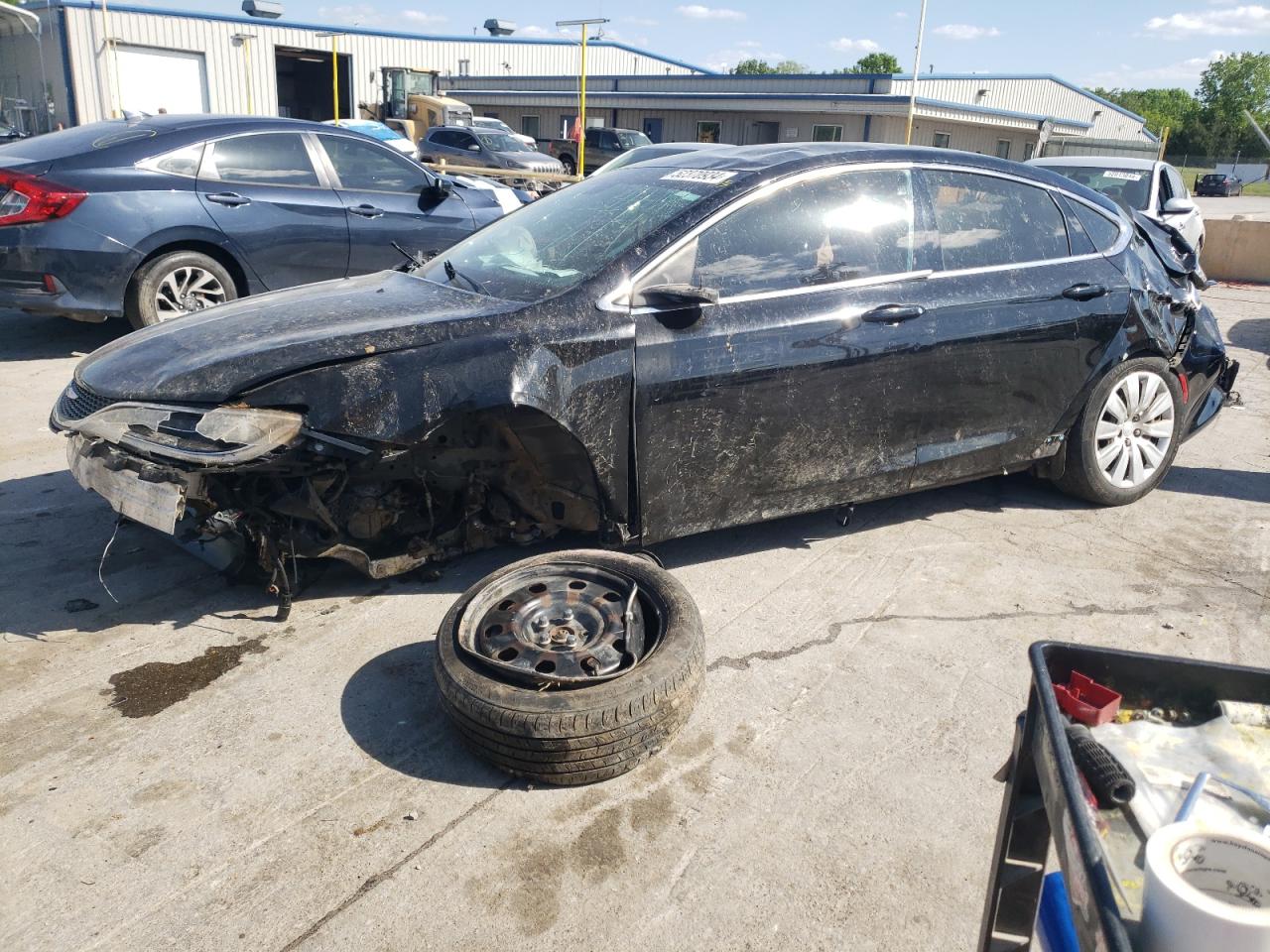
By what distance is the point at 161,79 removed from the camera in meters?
34.2

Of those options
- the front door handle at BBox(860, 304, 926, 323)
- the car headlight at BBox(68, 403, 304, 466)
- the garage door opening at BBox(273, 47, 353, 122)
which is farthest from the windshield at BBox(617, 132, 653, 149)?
the car headlight at BBox(68, 403, 304, 466)

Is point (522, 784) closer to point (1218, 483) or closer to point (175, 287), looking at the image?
point (1218, 483)

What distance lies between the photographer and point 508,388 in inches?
135

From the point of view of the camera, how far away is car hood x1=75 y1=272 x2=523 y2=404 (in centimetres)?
338

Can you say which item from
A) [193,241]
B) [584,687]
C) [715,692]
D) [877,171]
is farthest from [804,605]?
[193,241]

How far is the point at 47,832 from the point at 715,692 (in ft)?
6.51

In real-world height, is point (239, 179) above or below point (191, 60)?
below

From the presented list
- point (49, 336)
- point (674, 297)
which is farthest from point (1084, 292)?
point (49, 336)

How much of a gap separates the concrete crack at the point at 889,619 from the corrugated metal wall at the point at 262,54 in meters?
35.9

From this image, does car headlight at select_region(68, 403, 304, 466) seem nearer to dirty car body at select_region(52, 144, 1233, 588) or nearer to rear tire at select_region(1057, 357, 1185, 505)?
dirty car body at select_region(52, 144, 1233, 588)

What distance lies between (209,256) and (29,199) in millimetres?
1132

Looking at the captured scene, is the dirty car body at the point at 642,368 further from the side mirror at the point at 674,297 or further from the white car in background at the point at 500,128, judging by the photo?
the white car in background at the point at 500,128

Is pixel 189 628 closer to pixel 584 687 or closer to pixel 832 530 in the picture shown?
pixel 584 687

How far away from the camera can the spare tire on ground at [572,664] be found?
283 centimetres
